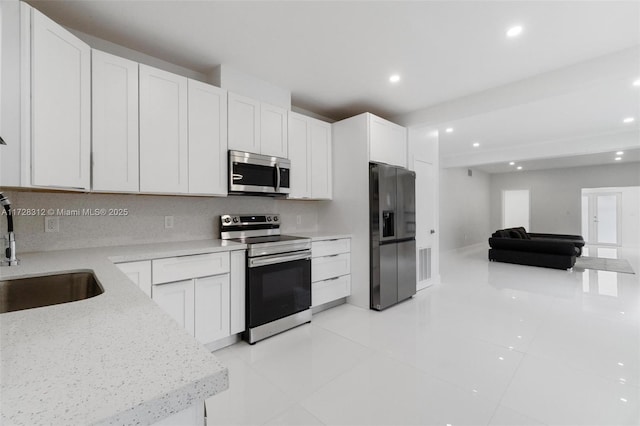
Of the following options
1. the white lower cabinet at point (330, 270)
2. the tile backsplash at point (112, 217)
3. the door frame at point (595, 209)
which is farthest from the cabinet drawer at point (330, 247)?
the door frame at point (595, 209)

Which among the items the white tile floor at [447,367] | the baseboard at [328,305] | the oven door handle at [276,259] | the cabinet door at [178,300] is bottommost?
the white tile floor at [447,367]

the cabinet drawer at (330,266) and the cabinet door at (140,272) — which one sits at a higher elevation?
the cabinet door at (140,272)

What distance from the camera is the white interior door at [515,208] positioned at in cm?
999

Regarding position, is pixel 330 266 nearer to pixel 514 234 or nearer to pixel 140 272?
pixel 140 272

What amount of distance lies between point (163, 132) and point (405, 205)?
290 centimetres

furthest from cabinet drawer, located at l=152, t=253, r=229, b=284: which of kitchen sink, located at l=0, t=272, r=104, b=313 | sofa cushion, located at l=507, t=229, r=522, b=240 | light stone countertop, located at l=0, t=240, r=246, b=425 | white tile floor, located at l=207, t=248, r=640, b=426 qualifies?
sofa cushion, located at l=507, t=229, r=522, b=240

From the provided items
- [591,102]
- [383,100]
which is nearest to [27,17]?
[383,100]

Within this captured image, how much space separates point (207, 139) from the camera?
2533 mm

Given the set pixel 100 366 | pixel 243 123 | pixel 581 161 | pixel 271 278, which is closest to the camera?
pixel 100 366

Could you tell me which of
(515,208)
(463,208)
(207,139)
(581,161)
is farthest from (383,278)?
(515,208)

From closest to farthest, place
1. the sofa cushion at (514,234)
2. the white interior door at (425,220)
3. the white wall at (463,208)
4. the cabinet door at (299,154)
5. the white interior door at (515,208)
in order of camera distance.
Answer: the cabinet door at (299,154), the white interior door at (425,220), the sofa cushion at (514,234), the white wall at (463,208), the white interior door at (515,208)

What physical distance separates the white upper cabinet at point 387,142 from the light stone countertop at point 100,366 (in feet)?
10.1

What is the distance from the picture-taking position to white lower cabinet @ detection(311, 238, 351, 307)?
3150mm

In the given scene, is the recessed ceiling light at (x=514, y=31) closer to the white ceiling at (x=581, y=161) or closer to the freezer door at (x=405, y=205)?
the freezer door at (x=405, y=205)
